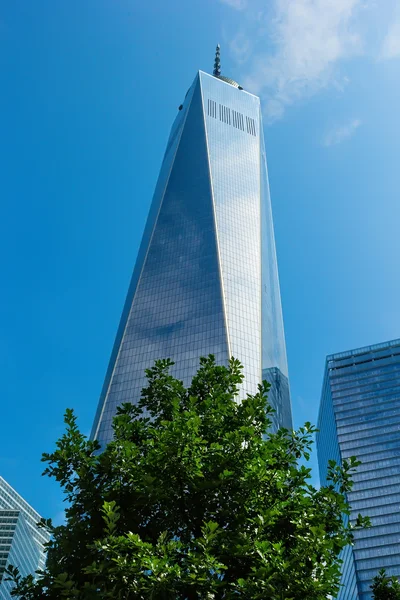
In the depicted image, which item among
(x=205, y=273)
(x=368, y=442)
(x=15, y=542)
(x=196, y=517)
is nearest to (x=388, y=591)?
(x=196, y=517)

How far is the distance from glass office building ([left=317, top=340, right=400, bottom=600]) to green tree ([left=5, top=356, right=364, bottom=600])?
97.2 meters

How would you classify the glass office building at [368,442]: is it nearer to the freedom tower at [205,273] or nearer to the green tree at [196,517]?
the freedom tower at [205,273]

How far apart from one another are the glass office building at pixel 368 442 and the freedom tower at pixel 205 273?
3583 cm

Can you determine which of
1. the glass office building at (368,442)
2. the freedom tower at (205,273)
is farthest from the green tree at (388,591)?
the glass office building at (368,442)

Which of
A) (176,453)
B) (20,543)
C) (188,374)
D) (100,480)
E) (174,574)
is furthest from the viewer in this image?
(20,543)

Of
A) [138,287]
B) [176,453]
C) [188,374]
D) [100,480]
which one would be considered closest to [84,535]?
[100,480]

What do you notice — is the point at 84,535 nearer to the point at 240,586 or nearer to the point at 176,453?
the point at 176,453

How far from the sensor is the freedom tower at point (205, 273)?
76688 millimetres

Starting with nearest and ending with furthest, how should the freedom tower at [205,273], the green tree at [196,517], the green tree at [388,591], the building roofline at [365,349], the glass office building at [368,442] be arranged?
the green tree at [196,517], the green tree at [388,591], the freedom tower at [205,273], the glass office building at [368,442], the building roofline at [365,349]

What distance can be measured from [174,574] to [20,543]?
140 metres

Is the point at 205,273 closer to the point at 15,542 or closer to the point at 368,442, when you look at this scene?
the point at 368,442

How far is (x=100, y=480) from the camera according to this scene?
13148 mm

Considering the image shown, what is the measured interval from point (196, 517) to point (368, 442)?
4714 inches

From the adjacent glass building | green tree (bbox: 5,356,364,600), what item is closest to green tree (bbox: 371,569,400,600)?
green tree (bbox: 5,356,364,600)
